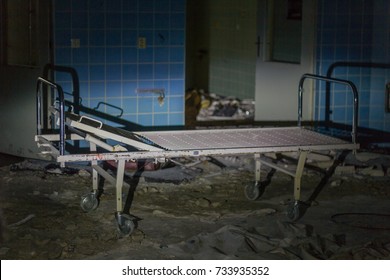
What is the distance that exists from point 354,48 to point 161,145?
14.2ft

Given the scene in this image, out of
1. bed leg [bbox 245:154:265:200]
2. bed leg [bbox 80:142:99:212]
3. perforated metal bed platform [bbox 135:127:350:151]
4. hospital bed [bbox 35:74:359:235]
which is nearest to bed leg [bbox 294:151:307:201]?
hospital bed [bbox 35:74:359:235]

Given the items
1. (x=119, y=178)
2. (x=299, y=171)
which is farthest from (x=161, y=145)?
(x=299, y=171)

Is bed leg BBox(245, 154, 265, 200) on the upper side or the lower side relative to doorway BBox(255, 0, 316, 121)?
lower

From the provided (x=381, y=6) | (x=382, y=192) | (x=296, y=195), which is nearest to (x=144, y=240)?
(x=296, y=195)

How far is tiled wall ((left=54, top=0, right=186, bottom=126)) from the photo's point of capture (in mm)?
9734

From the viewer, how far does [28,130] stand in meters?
10.1

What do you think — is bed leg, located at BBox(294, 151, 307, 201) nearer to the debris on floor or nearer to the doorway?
the doorway

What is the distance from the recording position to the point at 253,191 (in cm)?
872

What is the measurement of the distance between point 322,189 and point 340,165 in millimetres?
953

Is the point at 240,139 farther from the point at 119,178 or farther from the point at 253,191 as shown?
the point at 119,178

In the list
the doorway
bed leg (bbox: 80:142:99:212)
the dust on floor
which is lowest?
the dust on floor

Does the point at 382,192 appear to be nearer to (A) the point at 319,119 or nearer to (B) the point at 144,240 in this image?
(A) the point at 319,119

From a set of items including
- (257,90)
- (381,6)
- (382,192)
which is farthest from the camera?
(257,90)

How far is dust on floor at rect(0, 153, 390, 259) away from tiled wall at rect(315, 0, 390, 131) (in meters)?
1.36
